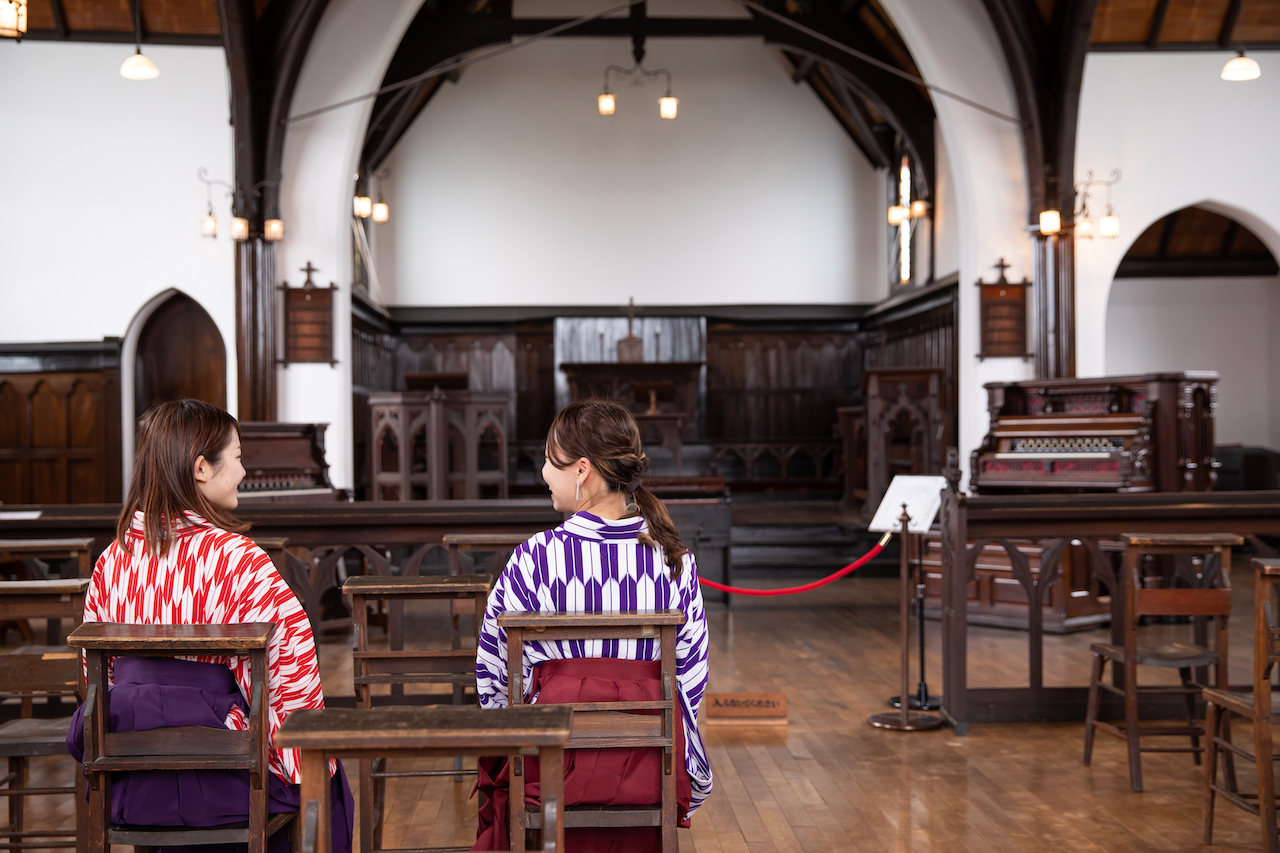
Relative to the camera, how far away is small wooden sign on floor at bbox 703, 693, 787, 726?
446 cm

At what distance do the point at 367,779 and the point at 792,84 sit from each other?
1244 centimetres

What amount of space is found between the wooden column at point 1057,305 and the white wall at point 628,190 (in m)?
4.66

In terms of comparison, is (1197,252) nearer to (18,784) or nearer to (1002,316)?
(1002,316)

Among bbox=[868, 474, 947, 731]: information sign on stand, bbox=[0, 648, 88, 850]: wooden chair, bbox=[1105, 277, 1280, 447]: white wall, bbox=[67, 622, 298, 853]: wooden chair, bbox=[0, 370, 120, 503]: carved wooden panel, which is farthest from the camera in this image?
bbox=[1105, 277, 1280, 447]: white wall

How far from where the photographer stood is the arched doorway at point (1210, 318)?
12062 mm

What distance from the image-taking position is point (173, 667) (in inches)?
75.4

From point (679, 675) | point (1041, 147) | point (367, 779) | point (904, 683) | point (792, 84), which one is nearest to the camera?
point (679, 675)

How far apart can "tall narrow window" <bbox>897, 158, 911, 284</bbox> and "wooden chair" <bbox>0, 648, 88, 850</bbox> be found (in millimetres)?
11071

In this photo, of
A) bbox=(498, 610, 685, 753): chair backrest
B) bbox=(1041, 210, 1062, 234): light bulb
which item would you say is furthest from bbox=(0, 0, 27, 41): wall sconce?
bbox=(1041, 210, 1062, 234): light bulb

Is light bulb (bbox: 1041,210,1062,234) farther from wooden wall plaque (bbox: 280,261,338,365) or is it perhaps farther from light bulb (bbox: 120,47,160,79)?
light bulb (bbox: 120,47,160,79)

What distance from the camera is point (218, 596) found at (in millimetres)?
1954

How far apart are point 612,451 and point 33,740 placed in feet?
6.09

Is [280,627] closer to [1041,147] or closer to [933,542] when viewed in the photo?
[933,542]

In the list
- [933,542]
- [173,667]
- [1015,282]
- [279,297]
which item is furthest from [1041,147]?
[173,667]
